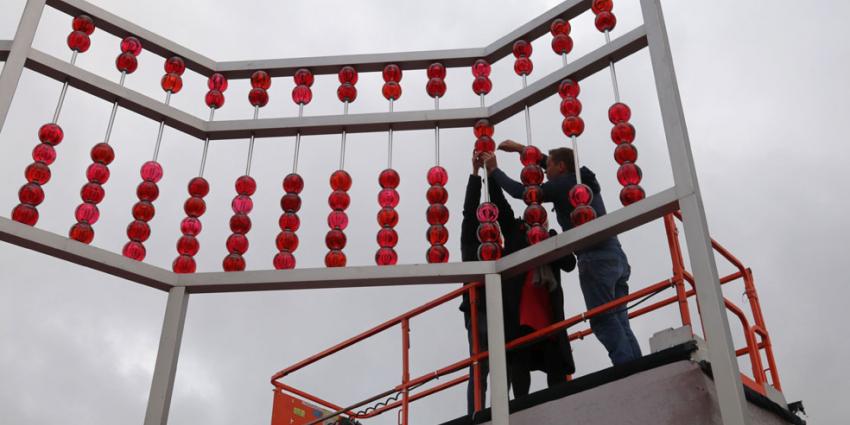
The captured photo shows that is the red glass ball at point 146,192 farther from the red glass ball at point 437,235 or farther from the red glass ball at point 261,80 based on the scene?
the red glass ball at point 437,235

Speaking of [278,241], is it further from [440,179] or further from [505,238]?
[505,238]

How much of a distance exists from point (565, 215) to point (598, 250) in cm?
44

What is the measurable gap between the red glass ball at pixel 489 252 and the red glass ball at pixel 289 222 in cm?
162

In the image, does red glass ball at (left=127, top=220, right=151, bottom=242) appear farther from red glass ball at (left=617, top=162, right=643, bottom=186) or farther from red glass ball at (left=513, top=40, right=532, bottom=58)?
red glass ball at (left=617, top=162, right=643, bottom=186)

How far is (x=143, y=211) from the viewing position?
7.46 meters

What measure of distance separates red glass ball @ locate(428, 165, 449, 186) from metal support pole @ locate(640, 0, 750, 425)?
2.07 m

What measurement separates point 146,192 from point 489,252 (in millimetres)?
2843

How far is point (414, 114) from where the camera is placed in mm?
7727

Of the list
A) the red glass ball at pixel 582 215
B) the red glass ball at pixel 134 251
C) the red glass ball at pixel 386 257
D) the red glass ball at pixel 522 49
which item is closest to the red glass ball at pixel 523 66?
the red glass ball at pixel 522 49

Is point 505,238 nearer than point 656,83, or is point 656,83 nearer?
point 656,83

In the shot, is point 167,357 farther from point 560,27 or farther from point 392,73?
point 560,27

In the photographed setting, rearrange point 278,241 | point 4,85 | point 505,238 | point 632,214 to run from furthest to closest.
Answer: point 505,238, point 278,241, point 4,85, point 632,214

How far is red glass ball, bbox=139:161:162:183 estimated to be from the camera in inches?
301

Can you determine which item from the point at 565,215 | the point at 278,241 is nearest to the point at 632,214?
the point at 565,215
